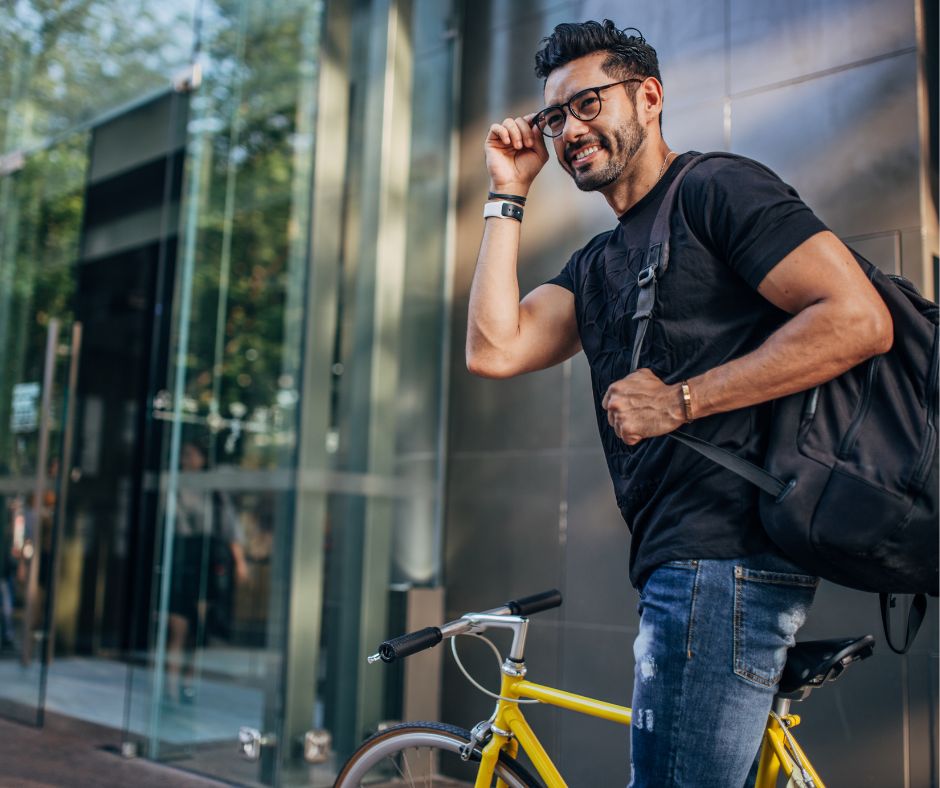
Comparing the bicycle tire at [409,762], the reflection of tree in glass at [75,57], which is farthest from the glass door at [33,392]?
the bicycle tire at [409,762]

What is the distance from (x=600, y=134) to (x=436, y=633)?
1142mm

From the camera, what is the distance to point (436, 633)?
7.52 ft

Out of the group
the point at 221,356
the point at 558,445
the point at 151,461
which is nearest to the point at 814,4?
the point at 558,445

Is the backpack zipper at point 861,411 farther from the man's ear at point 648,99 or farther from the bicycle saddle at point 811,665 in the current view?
the man's ear at point 648,99

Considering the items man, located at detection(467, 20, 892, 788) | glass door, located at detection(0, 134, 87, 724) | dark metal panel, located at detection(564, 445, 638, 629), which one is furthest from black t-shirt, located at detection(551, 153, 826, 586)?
glass door, located at detection(0, 134, 87, 724)

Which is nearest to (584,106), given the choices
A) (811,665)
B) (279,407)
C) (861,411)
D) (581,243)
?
(861,411)

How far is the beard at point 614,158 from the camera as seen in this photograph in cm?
206

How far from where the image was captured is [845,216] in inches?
147

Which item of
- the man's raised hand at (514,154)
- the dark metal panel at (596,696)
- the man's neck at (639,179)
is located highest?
the man's raised hand at (514,154)

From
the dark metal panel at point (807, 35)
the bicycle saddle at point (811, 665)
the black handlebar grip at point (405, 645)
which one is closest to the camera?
the bicycle saddle at point (811, 665)

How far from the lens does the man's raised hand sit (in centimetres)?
227

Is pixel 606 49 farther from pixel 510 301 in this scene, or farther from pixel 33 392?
pixel 33 392

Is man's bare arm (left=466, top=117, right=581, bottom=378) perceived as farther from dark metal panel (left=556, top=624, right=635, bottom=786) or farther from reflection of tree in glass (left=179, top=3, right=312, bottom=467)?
reflection of tree in glass (left=179, top=3, right=312, bottom=467)

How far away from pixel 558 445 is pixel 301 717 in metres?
1.71
